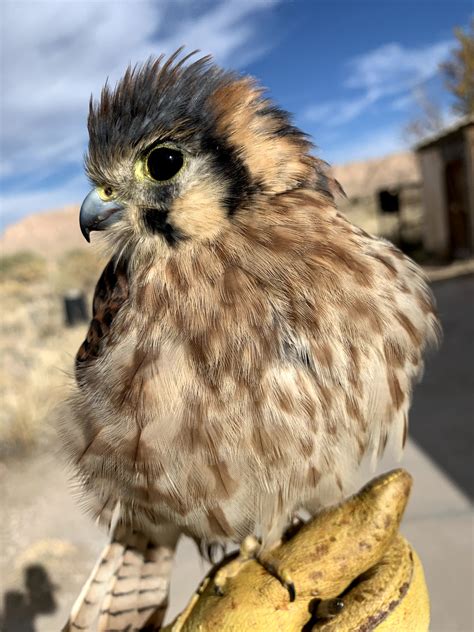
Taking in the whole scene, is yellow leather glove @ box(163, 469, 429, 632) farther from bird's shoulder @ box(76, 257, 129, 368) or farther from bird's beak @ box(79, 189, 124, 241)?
bird's beak @ box(79, 189, 124, 241)

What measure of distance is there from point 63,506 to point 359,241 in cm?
474

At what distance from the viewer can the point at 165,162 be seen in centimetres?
175

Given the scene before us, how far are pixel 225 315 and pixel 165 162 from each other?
1.76ft

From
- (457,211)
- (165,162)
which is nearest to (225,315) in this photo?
Answer: (165,162)

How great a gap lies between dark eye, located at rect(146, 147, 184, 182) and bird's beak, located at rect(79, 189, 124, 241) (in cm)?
19

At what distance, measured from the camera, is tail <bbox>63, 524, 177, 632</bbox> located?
7.30 feet

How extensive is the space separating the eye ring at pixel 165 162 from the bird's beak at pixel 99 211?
0.18 meters

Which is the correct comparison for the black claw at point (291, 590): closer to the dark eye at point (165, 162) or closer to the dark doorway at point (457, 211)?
the dark eye at point (165, 162)

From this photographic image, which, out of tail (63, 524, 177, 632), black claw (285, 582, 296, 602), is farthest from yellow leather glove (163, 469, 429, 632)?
tail (63, 524, 177, 632)

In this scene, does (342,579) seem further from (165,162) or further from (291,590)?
(165,162)

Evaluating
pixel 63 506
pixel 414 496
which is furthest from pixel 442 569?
pixel 63 506

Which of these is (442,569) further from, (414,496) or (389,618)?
(389,618)

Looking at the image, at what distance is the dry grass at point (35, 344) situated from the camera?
6859mm

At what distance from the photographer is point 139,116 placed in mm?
1768
